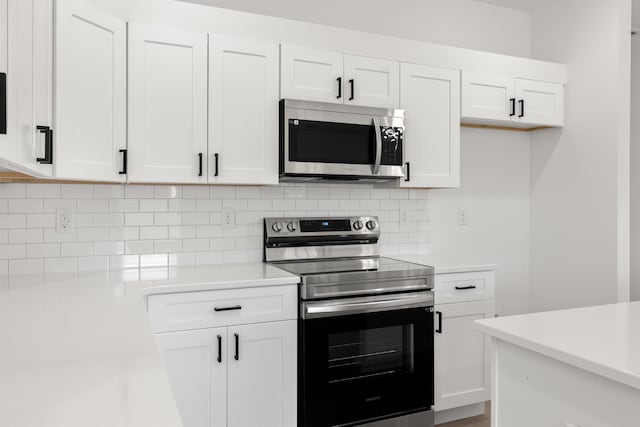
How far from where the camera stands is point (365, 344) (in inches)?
102

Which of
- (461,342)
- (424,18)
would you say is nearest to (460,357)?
(461,342)

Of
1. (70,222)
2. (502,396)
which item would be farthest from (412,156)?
(70,222)

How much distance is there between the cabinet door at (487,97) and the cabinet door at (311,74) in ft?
2.86

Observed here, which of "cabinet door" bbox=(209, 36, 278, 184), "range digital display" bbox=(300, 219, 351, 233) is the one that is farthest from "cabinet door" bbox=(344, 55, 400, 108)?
"range digital display" bbox=(300, 219, 351, 233)

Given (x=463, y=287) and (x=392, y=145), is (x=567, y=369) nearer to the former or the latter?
(x=463, y=287)

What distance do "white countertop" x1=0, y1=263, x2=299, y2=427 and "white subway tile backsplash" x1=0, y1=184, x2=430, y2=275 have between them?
390mm

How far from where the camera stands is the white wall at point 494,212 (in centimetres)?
359

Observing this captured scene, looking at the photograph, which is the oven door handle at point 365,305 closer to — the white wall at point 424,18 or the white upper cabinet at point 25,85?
the white upper cabinet at point 25,85

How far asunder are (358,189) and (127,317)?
199 cm

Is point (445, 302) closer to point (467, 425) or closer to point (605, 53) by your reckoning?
point (467, 425)

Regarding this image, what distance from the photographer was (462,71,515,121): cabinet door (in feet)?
10.5

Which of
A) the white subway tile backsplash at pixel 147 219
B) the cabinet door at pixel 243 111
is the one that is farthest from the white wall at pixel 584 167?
the cabinet door at pixel 243 111

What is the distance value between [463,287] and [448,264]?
16 cm

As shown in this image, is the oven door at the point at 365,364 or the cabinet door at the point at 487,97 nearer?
the oven door at the point at 365,364
